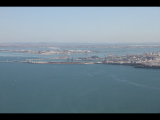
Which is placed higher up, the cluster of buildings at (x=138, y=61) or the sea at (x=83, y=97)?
the cluster of buildings at (x=138, y=61)

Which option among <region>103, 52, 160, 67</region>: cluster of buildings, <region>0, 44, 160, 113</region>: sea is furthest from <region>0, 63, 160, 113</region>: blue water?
<region>103, 52, 160, 67</region>: cluster of buildings

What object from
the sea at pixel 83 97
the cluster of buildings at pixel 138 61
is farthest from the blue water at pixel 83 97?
the cluster of buildings at pixel 138 61

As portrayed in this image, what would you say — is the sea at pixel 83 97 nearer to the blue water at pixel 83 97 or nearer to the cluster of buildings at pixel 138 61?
the blue water at pixel 83 97

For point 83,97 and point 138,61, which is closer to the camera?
point 83,97

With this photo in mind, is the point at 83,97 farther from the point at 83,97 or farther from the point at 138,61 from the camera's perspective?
the point at 138,61

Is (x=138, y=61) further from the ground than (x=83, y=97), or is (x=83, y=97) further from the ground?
(x=138, y=61)

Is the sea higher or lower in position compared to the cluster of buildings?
lower

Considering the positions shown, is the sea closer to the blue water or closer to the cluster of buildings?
the blue water

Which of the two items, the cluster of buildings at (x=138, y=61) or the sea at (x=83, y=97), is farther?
the cluster of buildings at (x=138, y=61)

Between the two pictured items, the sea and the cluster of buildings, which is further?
the cluster of buildings

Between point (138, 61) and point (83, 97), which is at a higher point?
point (138, 61)

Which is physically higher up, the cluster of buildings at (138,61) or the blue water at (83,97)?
the cluster of buildings at (138,61)

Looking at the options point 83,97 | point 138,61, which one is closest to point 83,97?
point 83,97
